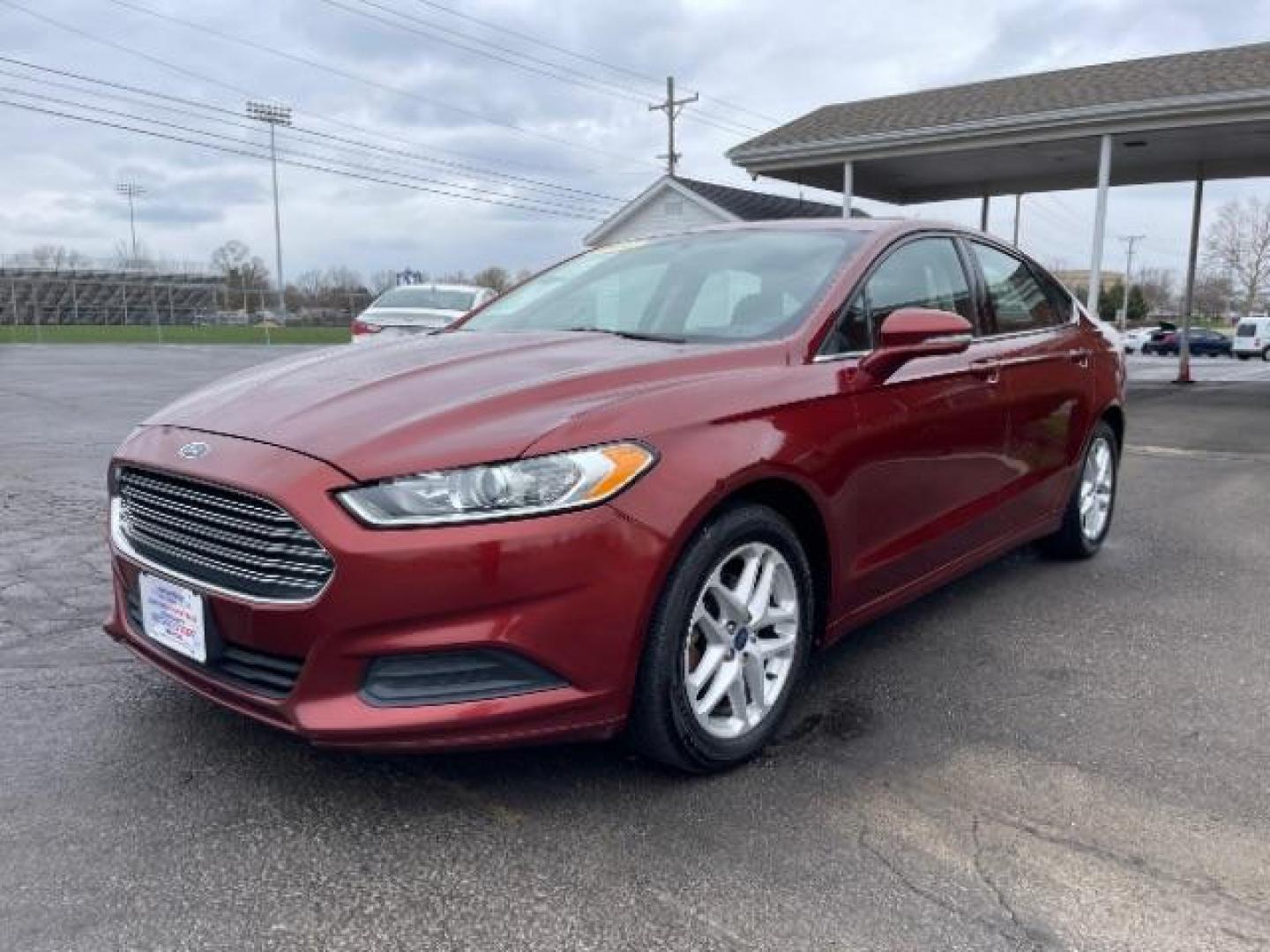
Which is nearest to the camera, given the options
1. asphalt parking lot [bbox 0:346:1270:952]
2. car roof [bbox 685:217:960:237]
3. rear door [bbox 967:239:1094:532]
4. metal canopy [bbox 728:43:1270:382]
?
asphalt parking lot [bbox 0:346:1270:952]

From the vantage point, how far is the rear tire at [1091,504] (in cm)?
488

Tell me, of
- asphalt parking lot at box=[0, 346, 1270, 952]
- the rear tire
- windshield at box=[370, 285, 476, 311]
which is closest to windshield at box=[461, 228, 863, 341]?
asphalt parking lot at box=[0, 346, 1270, 952]

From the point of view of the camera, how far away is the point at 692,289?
352 centimetres

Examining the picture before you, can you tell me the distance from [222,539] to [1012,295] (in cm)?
342

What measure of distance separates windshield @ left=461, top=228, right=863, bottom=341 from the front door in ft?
0.63

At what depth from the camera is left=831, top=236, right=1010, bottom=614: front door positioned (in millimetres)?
3121

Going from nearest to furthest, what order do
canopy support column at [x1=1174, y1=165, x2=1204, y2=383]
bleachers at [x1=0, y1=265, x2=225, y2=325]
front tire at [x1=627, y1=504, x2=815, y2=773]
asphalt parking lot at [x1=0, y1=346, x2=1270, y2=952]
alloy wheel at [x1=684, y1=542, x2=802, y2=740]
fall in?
1. asphalt parking lot at [x1=0, y1=346, x2=1270, y2=952]
2. front tire at [x1=627, y1=504, x2=815, y2=773]
3. alloy wheel at [x1=684, y1=542, x2=802, y2=740]
4. canopy support column at [x1=1174, y1=165, x2=1204, y2=383]
5. bleachers at [x1=0, y1=265, x2=225, y2=325]

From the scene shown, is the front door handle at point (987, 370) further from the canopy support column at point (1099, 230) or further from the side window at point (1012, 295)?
the canopy support column at point (1099, 230)

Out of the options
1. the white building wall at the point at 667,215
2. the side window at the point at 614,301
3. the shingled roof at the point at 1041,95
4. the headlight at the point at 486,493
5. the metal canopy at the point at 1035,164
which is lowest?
the headlight at the point at 486,493

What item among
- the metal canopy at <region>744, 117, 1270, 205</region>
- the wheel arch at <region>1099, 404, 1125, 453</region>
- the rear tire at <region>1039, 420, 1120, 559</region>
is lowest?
the rear tire at <region>1039, 420, 1120, 559</region>

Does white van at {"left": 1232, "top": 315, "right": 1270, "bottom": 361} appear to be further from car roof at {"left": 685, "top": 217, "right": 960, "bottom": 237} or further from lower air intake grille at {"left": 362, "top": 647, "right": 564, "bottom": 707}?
lower air intake grille at {"left": 362, "top": 647, "right": 564, "bottom": 707}

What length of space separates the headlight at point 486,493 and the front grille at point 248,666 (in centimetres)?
41

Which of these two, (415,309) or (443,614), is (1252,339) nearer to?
(415,309)

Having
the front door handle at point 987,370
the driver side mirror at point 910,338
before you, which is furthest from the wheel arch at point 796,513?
the front door handle at point 987,370
